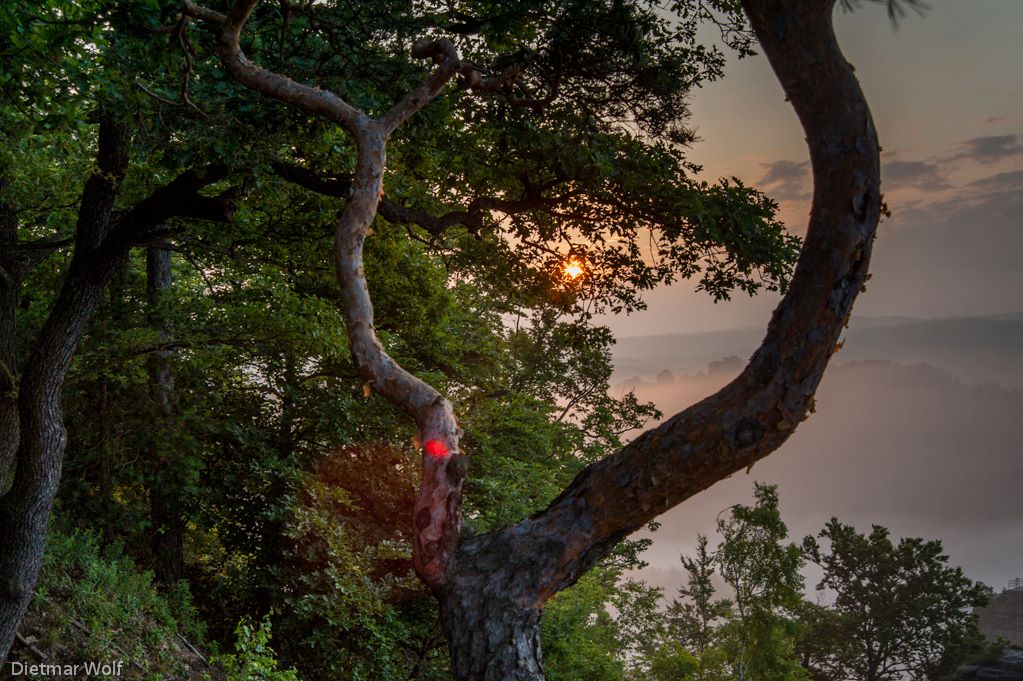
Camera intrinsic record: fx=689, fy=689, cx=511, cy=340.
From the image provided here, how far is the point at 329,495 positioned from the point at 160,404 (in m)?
3.18

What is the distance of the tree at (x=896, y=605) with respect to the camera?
39.1m

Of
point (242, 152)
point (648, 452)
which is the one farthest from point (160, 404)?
point (648, 452)

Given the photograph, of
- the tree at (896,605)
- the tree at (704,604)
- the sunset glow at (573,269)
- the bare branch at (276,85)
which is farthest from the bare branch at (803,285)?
the tree at (896,605)

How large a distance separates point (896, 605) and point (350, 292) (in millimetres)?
45375

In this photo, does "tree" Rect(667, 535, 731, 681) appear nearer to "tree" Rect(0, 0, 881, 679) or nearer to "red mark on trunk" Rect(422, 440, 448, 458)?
"tree" Rect(0, 0, 881, 679)

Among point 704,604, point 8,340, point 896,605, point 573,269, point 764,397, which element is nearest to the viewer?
point 764,397

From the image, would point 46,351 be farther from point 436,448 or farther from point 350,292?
point 436,448

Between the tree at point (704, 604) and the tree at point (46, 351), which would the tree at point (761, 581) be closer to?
the tree at point (704, 604)

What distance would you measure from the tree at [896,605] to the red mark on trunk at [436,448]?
135 feet

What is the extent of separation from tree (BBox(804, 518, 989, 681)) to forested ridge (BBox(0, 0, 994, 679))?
31.6 meters

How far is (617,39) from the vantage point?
23.7 feet

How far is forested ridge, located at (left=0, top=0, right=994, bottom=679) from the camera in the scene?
11.4 ft

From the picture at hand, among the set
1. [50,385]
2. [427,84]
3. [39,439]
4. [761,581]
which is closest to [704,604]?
[761,581]

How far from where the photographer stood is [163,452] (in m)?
11.0
